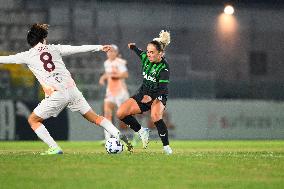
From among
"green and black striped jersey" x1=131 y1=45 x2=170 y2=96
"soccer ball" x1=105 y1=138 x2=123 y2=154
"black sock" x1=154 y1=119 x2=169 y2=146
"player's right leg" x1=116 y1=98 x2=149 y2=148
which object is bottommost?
"soccer ball" x1=105 y1=138 x2=123 y2=154

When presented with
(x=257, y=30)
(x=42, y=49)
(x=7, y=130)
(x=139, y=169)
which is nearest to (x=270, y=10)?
(x=257, y=30)

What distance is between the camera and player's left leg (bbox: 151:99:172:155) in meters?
14.4

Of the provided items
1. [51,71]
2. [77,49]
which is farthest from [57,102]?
[77,49]

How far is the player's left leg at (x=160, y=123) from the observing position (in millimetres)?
14422

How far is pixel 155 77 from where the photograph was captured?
1483 cm

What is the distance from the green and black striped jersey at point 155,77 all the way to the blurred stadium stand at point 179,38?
32.9 ft

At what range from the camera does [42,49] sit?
44.3ft

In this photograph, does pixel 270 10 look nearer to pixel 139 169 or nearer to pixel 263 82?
pixel 263 82

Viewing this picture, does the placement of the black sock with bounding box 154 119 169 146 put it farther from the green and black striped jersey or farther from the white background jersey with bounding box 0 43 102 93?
the white background jersey with bounding box 0 43 102 93

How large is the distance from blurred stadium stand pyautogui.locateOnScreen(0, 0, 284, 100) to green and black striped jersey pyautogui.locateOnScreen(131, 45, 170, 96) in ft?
32.9

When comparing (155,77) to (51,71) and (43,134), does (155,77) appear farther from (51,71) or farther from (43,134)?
(43,134)

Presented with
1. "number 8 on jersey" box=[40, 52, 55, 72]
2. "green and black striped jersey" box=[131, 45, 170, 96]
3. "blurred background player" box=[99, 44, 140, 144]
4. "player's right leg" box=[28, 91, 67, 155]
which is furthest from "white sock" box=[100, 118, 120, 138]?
"blurred background player" box=[99, 44, 140, 144]

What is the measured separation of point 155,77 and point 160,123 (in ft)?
2.75

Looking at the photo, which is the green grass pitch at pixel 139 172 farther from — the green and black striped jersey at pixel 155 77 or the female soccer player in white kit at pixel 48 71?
the green and black striped jersey at pixel 155 77
